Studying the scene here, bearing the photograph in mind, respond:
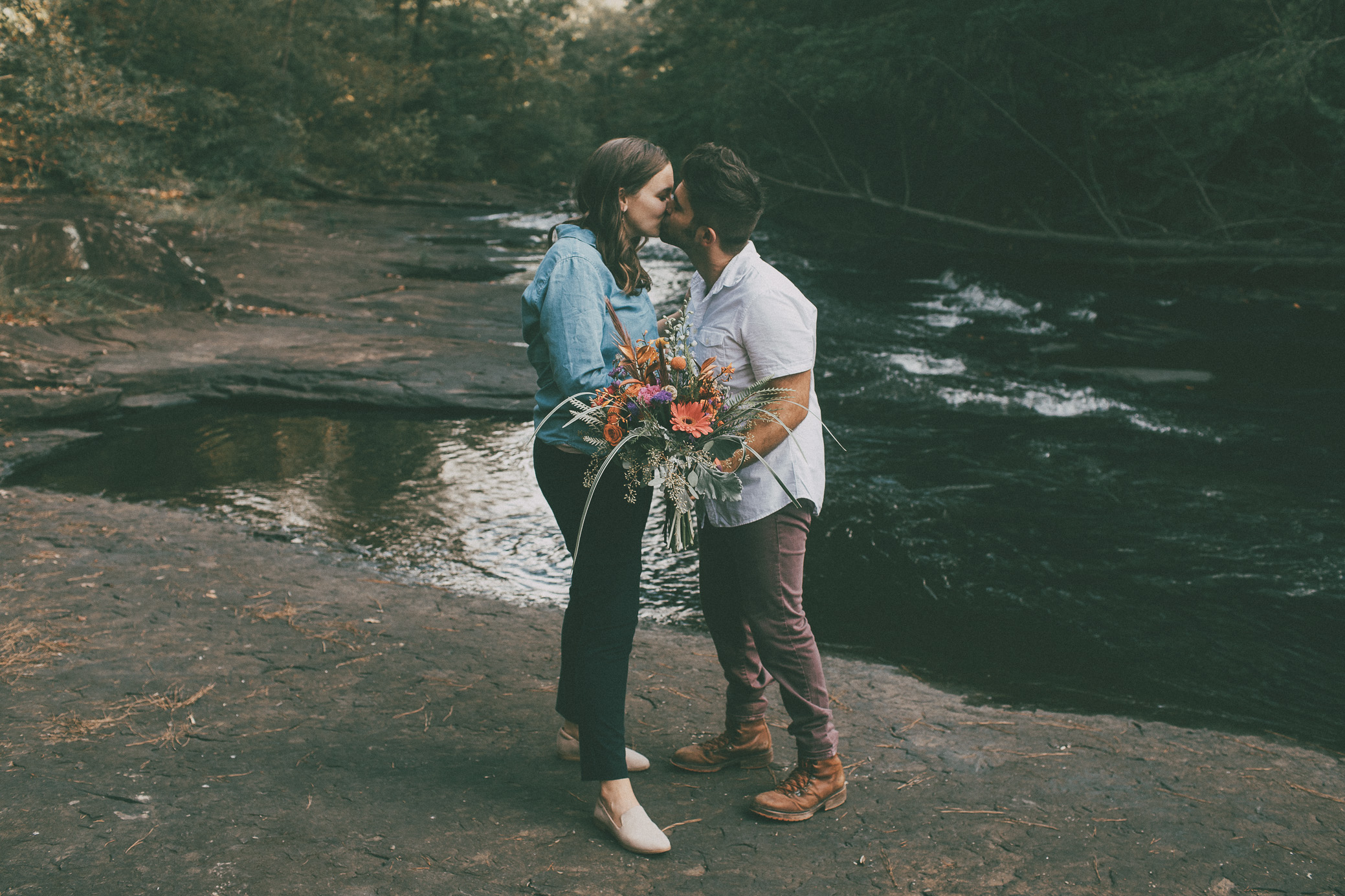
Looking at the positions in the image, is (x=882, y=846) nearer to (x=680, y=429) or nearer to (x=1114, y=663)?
(x=680, y=429)

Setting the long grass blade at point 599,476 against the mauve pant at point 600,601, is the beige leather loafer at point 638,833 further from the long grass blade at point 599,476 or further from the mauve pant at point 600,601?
the long grass blade at point 599,476

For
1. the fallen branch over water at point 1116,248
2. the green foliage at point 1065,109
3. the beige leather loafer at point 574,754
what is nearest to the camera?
the beige leather loafer at point 574,754

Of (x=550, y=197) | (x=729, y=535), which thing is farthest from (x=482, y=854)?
(x=550, y=197)

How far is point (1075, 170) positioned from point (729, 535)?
14648mm

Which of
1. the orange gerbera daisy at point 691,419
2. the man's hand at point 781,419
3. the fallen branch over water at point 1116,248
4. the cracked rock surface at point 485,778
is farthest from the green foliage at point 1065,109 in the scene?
the orange gerbera daisy at point 691,419

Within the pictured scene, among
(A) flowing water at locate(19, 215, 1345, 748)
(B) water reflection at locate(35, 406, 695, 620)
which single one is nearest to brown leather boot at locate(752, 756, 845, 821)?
(A) flowing water at locate(19, 215, 1345, 748)

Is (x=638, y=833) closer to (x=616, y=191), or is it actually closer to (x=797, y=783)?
(x=797, y=783)

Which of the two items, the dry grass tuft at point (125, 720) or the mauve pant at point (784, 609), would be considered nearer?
the mauve pant at point (784, 609)

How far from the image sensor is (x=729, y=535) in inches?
109

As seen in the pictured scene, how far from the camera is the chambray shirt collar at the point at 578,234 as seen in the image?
252 centimetres

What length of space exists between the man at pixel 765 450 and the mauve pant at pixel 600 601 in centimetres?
30

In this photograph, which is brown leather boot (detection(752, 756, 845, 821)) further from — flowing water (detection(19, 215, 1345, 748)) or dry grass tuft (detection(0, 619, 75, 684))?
dry grass tuft (detection(0, 619, 75, 684))

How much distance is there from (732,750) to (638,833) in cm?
56

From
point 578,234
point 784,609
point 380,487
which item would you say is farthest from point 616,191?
point 380,487
